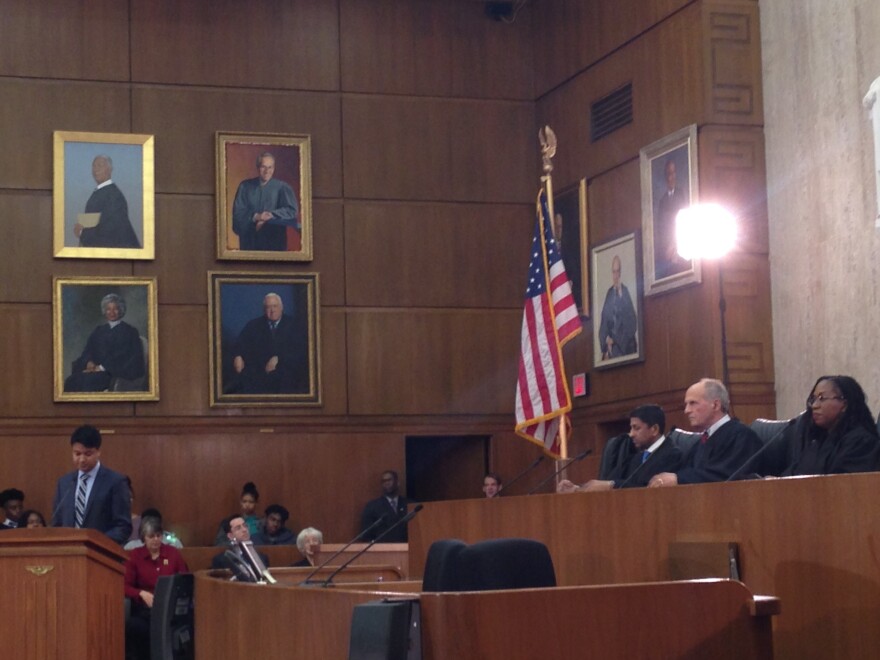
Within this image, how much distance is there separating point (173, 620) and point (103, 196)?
745cm

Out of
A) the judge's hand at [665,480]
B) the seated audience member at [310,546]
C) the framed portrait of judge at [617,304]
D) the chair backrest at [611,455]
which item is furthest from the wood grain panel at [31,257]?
the judge's hand at [665,480]

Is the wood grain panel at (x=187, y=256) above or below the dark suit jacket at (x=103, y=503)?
above

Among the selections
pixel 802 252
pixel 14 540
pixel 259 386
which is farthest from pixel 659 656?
pixel 259 386

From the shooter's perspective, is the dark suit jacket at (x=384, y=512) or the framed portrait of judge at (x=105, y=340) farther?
the dark suit jacket at (x=384, y=512)

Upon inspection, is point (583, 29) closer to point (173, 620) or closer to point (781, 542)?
point (173, 620)

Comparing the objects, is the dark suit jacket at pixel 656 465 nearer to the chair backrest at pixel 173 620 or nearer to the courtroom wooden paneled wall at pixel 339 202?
the chair backrest at pixel 173 620

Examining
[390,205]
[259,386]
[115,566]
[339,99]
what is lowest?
[115,566]

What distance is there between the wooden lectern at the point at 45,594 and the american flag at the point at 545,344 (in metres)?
5.47

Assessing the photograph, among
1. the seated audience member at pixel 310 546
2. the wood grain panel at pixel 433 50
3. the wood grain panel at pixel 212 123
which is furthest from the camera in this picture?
the wood grain panel at pixel 433 50

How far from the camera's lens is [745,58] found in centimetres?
1151

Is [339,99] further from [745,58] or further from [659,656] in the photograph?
[659,656]

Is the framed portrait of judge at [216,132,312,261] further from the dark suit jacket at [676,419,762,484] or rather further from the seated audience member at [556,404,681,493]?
the dark suit jacket at [676,419,762,484]

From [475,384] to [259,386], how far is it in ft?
6.90

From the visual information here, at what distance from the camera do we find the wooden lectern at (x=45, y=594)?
5922 mm
